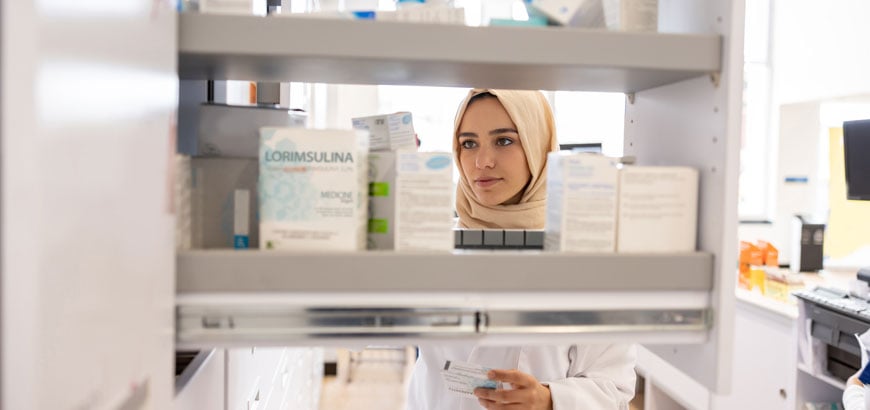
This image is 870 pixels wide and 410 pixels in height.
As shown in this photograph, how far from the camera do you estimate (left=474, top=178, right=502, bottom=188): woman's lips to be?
177 centimetres

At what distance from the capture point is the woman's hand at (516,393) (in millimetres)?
1422

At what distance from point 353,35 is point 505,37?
0.23 m

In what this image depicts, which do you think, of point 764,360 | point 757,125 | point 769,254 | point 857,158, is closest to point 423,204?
point 764,360

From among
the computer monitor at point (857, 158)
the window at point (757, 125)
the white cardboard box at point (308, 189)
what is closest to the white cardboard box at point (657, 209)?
the white cardboard box at point (308, 189)

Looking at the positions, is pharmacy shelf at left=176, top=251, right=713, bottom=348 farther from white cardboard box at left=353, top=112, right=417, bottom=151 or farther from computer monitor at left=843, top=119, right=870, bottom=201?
computer monitor at left=843, top=119, right=870, bottom=201

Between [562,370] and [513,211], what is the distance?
475 mm

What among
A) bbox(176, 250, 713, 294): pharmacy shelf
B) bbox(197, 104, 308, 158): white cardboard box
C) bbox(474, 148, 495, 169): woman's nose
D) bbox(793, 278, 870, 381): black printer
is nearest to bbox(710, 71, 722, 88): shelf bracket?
bbox(176, 250, 713, 294): pharmacy shelf

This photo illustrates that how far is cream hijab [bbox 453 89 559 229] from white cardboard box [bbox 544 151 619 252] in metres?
0.80

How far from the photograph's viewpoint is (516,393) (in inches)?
56.2

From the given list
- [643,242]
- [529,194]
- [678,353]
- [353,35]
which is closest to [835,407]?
[529,194]

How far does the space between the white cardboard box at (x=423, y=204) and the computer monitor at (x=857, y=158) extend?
2873mm

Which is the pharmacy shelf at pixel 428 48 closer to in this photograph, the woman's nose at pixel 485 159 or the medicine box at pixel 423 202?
the medicine box at pixel 423 202

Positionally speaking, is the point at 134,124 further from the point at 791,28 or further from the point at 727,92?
the point at 791,28

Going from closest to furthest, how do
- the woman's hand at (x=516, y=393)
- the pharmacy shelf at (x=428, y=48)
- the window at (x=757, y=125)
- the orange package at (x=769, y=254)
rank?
the pharmacy shelf at (x=428, y=48) → the woman's hand at (x=516, y=393) → the orange package at (x=769, y=254) → the window at (x=757, y=125)
